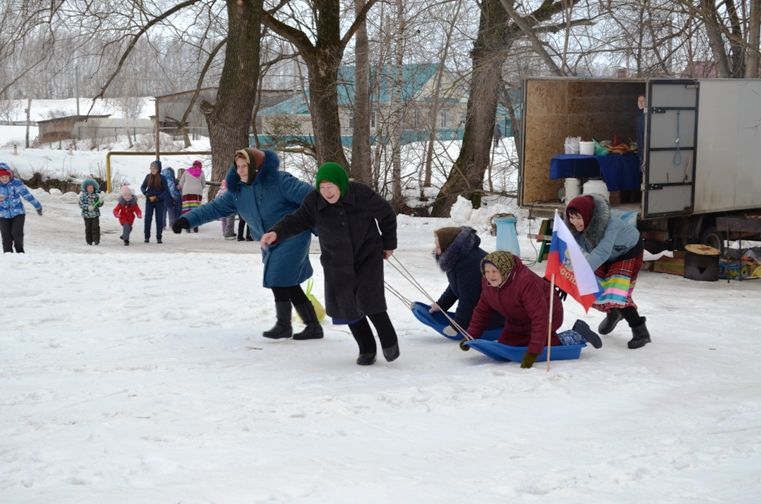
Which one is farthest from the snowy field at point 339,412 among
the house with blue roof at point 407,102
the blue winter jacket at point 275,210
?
the house with blue roof at point 407,102

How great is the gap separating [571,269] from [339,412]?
2.45 m

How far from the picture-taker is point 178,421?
550cm

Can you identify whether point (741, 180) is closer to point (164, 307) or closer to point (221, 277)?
point (221, 277)

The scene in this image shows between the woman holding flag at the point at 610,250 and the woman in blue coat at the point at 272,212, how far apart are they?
2.11 m

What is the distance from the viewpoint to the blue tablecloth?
14.5 meters

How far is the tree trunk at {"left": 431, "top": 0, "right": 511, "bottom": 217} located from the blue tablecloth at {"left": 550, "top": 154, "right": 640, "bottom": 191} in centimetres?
670

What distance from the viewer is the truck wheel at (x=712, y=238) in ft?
45.9


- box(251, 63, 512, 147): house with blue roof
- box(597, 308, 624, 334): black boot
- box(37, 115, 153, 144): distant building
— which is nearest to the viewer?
box(597, 308, 624, 334): black boot

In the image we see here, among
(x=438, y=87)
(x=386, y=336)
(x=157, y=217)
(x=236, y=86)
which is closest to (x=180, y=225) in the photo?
(x=386, y=336)

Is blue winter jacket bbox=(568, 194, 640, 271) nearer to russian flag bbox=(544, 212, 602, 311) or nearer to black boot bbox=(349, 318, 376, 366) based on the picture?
russian flag bbox=(544, 212, 602, 311)

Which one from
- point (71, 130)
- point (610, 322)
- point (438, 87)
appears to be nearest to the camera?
point (610, 322)

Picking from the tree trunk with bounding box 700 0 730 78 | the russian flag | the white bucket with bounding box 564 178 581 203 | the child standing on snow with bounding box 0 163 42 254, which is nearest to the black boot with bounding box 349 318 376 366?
the russian flag

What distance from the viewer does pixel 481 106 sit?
23188 mm

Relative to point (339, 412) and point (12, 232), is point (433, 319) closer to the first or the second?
point (339, 412)
